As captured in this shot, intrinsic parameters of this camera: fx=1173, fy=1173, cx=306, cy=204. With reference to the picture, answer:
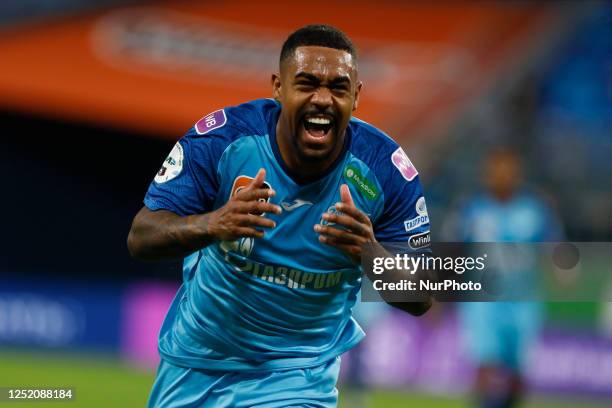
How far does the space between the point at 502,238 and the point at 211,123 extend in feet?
20.7

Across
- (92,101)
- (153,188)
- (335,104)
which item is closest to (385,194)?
(335,104)

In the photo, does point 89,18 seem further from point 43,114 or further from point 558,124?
point 558,124

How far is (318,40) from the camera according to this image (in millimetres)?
4840

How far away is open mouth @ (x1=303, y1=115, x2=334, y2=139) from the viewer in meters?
4.75

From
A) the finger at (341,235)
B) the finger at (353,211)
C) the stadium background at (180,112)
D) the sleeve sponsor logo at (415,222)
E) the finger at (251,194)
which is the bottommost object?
the finger at (341,235)

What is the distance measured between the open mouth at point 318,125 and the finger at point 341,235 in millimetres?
456

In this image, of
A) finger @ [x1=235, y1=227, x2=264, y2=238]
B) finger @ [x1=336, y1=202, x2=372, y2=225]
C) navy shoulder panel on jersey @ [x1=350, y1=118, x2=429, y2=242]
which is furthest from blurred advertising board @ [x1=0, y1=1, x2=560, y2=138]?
finger @ [x1=235, y1=227, x2=264, y2=238]

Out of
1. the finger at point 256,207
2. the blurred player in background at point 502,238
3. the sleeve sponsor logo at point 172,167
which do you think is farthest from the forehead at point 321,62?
the blurred player in background at point 502,238

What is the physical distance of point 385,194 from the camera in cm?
498

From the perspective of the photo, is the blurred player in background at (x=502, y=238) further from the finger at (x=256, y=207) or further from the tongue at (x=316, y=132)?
the finger at (x=256, y=207)

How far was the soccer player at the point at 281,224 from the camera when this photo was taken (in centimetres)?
477

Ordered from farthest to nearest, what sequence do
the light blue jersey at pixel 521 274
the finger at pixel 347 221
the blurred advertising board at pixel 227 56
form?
the blurred advertising board at pixel 227 56 < the light blue jersey at pixel 521 274 < the finger at pixel 347 221

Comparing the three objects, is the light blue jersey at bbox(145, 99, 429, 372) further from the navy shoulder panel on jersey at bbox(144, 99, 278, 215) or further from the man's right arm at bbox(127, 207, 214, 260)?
the man's right arm at bbox(127, 207, 214, 260)

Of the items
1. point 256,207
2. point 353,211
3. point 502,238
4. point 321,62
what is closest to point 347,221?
point 353,211
